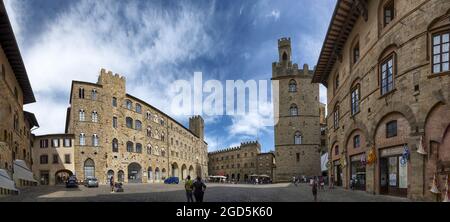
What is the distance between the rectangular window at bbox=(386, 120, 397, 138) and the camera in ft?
49.5

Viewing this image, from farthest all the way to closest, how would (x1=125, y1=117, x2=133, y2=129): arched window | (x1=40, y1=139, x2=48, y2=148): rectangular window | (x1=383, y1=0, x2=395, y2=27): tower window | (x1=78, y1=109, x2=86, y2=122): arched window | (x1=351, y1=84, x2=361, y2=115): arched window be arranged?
1. (x1=125, y1=117, x2=133, y2=129): arched window
2. (x1=40, y1=139, x2=48, y2=148): rectangular window
3. (x1=78, y1=109, x2=86, y2=122): arched window
4. (x1=351, y1=84, x2=361, y2=115): arched window
5. (x1=383, y1=0, x2=395, y2=27): tower window

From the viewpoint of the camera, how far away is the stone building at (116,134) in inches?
1694

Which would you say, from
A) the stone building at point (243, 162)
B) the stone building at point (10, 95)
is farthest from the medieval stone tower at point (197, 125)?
the stone building at point (10, 95)

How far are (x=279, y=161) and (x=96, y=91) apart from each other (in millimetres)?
30636

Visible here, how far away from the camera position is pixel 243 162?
88.9 meters

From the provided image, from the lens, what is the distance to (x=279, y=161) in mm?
47938

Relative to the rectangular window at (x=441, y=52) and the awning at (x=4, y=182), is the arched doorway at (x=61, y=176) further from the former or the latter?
the rectangular window at (x=441, y=52)

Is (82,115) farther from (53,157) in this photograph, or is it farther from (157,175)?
(157,175)

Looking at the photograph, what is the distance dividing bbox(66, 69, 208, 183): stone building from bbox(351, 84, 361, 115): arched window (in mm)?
36066

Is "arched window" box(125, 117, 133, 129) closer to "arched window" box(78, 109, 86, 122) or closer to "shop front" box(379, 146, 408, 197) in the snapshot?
"arched window" box(78, 109, 86, 122)

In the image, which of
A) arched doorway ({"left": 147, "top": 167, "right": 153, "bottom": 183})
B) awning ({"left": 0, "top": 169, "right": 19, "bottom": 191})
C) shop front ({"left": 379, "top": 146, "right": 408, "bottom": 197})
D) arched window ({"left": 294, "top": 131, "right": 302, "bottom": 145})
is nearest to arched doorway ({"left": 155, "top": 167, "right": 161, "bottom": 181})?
arched doorway ({"left": 147, "top": 167, "right": 153, "bottom": 183})

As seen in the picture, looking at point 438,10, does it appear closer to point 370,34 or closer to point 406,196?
point 370,34

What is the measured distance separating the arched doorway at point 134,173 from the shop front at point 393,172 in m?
41.1
